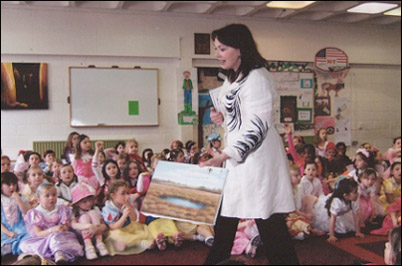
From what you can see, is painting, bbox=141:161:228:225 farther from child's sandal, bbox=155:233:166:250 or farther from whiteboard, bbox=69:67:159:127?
whiteboard, bbox=69:67:159:127

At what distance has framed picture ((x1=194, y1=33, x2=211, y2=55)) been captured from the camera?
3.05m

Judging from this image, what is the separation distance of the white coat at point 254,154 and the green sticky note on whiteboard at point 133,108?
2665 mm

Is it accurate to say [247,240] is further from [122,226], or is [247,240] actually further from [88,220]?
[88,220]

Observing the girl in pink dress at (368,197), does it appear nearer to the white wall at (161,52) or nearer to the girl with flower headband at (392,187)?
the girl with flower headband at (392,187)

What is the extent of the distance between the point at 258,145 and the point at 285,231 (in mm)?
246

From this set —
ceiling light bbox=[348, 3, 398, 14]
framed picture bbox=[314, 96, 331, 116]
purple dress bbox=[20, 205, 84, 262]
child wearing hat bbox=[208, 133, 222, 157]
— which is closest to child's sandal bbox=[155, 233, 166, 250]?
purple dress bbox=[20, 205, 84, 262]

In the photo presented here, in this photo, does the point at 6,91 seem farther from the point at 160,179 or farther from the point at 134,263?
the point at 160,179

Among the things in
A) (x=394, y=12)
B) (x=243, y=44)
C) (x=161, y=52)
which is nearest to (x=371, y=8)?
(x=394, y=12)

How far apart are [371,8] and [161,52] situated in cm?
161

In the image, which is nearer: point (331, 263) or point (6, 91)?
point (331, 263)

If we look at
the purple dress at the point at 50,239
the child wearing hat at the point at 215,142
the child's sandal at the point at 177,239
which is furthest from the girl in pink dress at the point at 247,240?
the purple dress at the point at 50,239

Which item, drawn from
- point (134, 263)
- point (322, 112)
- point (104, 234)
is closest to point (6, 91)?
point (104, 234)

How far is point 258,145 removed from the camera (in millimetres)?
1082

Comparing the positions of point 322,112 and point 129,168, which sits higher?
point 322,112
